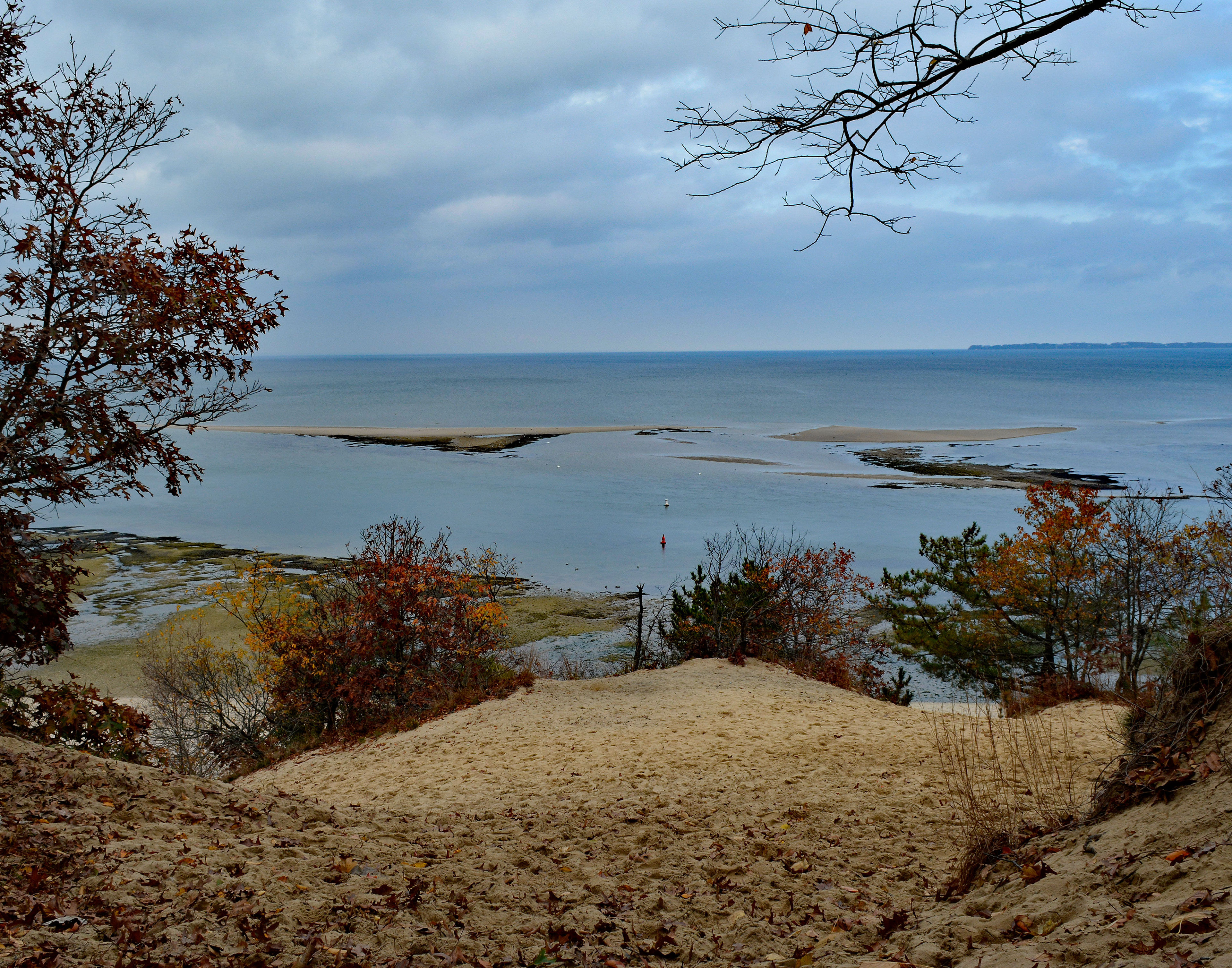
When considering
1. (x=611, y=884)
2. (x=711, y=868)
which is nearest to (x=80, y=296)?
(x=611, y=884)

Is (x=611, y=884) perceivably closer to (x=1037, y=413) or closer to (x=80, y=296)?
(x=80, y=296)

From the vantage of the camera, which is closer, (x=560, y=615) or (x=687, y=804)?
(x=687, y=804)

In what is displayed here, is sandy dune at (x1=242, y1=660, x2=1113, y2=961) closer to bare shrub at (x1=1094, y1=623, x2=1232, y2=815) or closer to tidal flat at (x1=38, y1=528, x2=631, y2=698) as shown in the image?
bare shrub at (x1=1094, y1=623, x2=1232, y2=815)

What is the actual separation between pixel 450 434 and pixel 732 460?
1329 inches

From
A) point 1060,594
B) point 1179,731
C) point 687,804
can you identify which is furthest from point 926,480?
point 1179,731

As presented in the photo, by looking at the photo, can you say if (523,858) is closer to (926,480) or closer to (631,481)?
(631,481)

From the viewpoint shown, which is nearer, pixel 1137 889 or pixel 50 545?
pixel 1137 889

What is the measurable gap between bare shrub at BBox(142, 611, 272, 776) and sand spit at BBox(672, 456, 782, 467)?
4477cm

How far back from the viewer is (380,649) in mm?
17859

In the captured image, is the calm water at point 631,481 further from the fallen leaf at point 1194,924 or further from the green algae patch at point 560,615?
the fallen leaf at point 1194,924

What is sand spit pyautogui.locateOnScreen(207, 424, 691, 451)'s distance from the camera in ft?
246

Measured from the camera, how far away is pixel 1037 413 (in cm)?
9506

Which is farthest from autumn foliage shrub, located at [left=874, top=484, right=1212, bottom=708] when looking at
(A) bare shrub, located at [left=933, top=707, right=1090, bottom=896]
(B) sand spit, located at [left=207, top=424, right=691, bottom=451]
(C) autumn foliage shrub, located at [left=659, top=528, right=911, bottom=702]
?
(B) sand spit, located at [left=207, top=424, right=691, bottom=451]

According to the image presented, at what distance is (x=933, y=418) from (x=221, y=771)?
89.0m
